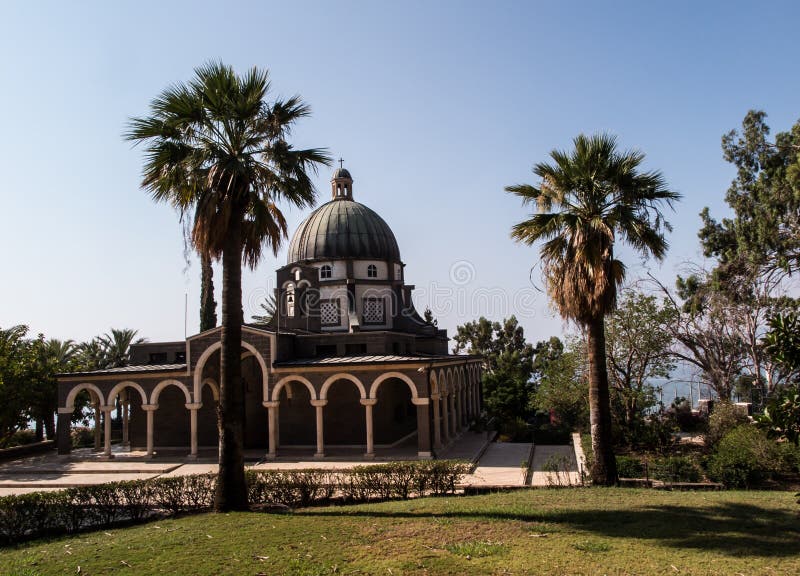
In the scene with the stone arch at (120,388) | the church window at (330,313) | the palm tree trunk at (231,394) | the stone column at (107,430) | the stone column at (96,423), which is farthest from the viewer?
the church window at (330,313)

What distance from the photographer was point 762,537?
10.3 metres

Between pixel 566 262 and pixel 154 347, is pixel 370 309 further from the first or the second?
pixel 566 262

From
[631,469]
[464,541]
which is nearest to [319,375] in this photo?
[631,469]

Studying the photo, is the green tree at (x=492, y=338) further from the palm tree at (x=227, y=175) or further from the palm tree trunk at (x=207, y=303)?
the palm tree at (x=227, y=175)

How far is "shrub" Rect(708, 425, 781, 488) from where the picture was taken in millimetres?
16672

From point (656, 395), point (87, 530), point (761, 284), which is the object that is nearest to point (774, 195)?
point (761, 284)

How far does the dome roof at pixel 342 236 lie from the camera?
35.5 m

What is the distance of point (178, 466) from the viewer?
1000 inches

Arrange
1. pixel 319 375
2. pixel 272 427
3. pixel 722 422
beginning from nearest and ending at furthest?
pixel 722 422 < pixel 319 375 < pixel 272 427

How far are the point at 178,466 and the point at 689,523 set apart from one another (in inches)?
802

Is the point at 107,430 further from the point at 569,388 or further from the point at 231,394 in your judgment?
the point at 569,388

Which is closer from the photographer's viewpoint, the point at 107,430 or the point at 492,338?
the point at 107,430

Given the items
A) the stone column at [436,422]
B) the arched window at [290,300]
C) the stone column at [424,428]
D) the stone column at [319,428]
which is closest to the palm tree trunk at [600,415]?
the stone column at [424,428]

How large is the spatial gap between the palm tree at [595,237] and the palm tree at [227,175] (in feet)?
23.5
